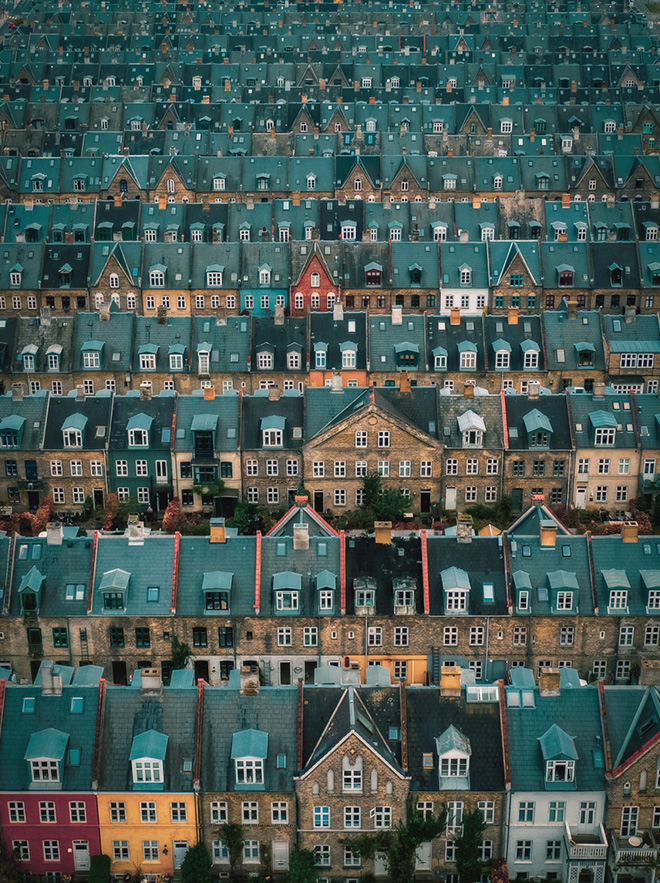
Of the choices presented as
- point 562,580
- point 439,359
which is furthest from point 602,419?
point 562,580

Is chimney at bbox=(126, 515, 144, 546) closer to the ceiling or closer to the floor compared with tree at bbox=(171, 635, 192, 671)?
closer to the ceiling

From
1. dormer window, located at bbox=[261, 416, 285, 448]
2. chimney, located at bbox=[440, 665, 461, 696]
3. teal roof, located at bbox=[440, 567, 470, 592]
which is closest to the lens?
chimney, located at bbox=[440, 665, 461, 696]

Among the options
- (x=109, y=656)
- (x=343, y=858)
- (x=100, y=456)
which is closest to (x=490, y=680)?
(x=343, y=858)

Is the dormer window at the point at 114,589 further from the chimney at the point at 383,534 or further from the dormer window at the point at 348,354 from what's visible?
the dormer window at the point at 348,354

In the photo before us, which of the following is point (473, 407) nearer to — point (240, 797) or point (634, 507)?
point (634, 507)

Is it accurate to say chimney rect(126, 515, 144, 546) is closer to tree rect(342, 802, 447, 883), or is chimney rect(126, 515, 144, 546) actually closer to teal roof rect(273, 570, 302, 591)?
teal roof rect(273, 570, 302, 591)

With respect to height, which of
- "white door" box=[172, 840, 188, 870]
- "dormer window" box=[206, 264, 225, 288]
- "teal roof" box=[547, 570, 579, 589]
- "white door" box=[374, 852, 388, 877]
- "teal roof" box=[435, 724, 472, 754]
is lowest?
"white door" box=[374, 852, 388, 877]

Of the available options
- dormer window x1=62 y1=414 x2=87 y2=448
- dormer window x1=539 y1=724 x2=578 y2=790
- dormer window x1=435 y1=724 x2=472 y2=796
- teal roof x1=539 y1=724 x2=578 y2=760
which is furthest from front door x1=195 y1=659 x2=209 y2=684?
dormer window x1=62 y1=414 x2=87 y2=448
